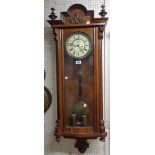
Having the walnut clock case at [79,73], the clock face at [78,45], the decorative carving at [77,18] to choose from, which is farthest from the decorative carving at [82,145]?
the decorative carving at [77,18]

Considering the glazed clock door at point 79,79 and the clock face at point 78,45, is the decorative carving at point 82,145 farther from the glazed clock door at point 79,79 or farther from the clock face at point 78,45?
the clock face at point 78,45

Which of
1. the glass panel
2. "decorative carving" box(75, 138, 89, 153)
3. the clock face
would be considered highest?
the clock face

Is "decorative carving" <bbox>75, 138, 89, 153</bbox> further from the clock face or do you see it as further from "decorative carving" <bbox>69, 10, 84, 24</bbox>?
"decorative carving" <bbox>69, 10, 84, 24</bbox>

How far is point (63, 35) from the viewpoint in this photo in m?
1.51

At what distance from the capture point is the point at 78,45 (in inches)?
59.8

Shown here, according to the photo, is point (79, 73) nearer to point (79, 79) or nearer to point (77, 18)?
point (79, 79)

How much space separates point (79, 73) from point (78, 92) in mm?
139

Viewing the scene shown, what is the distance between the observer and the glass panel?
1512mm

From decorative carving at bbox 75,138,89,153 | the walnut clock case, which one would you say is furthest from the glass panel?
Result: decorative carving at bbox 75,138,89,153

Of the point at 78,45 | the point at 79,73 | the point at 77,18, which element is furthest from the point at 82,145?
the point at 77,18

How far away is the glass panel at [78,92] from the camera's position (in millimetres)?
1512
